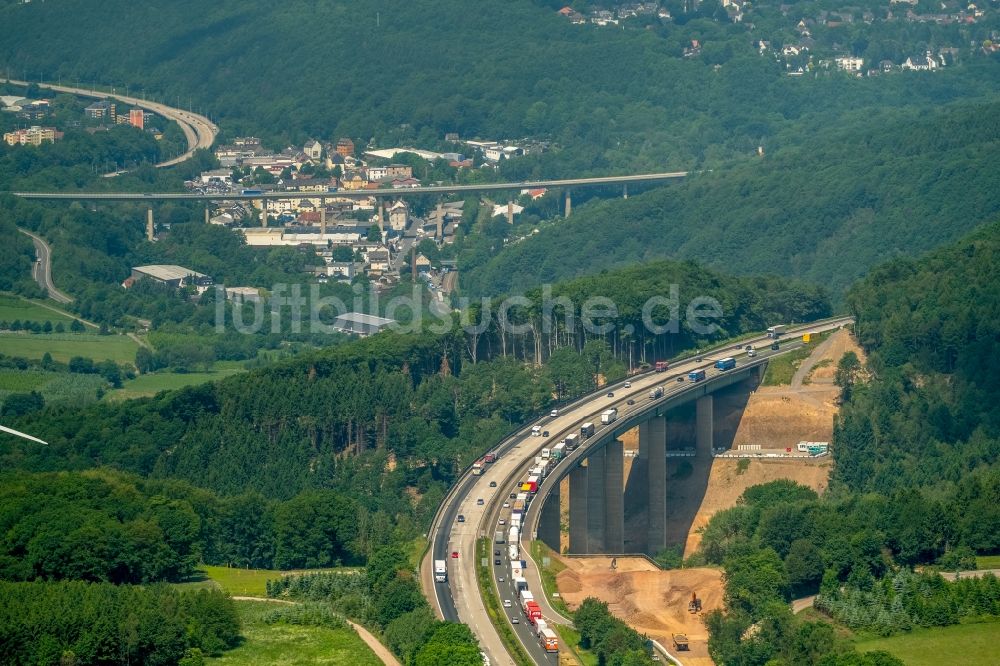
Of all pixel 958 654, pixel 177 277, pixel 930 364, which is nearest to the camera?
pixel 958 654

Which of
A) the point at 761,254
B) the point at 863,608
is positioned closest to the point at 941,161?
the point at 761,254

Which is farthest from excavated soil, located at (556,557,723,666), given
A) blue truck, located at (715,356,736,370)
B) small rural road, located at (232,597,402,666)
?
blue truck, located at (715,356,736,370)

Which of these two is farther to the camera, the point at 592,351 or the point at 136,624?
the point at 592,351

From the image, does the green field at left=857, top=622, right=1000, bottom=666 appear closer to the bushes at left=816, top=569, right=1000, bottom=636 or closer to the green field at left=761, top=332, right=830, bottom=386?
the bushes at left=816, top=569, right=1000, bottom=636

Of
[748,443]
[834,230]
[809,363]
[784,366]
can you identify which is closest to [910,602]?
[748,443]

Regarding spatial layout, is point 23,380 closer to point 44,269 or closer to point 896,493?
point 44,269

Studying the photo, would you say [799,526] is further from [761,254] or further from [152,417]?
[761,254]
